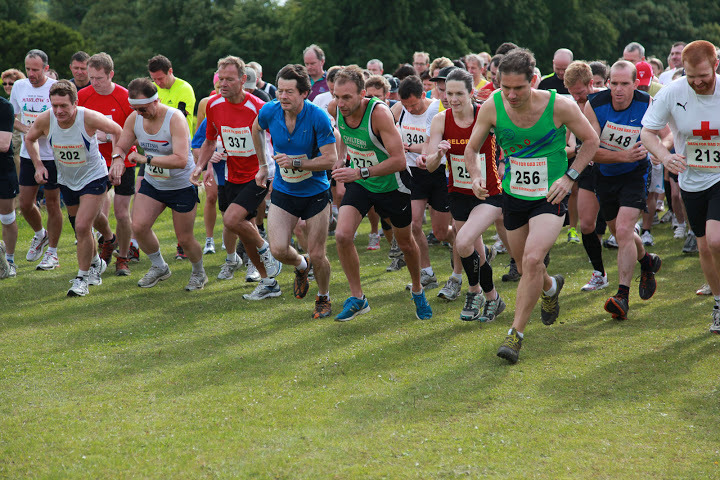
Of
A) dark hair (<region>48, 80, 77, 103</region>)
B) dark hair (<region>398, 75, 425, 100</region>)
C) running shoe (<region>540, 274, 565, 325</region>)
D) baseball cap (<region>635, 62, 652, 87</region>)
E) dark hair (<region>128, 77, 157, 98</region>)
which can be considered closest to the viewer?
running shoe (<region>540, 274, 565, 325</region>)

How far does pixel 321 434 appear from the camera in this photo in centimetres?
476

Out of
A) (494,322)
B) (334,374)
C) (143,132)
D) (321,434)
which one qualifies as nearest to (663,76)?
(494,322)

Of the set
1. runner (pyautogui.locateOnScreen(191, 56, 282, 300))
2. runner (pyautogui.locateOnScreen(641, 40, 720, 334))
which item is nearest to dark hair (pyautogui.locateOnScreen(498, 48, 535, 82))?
runner (pyautogui.locateOnScreen(641, 40, 720, 334))

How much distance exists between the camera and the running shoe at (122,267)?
9.89 meters

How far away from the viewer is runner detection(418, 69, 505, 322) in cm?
711

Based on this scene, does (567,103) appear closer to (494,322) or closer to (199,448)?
(494,322)

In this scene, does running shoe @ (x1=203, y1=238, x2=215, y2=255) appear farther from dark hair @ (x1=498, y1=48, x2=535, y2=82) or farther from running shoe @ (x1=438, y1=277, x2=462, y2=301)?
dark hair @ (x1=498, y1=48, x2=535, y2=82)

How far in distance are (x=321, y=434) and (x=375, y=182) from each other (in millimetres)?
3039

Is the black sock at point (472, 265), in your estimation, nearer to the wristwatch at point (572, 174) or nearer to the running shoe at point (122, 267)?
the wristwatch at point (572, 174)

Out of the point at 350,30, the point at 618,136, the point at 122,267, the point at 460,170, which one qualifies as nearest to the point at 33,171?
the point at 122,267

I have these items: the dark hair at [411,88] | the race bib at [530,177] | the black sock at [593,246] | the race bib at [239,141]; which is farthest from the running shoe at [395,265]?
the race bib at [530,177]

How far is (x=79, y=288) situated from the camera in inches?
348

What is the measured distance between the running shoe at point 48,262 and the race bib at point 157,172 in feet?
8.07

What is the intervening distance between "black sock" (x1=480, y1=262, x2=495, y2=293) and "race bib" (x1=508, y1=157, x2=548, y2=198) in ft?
4.06
